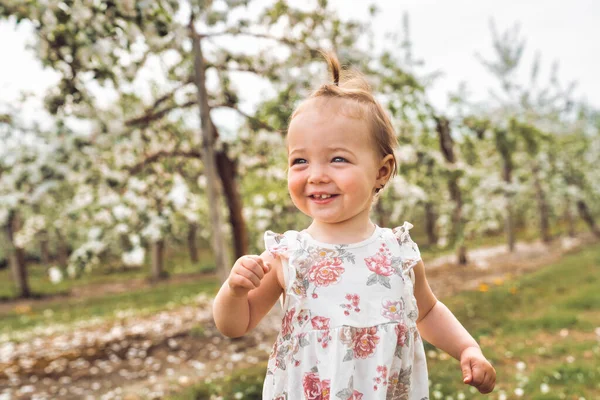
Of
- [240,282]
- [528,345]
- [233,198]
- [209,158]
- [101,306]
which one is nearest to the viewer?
[240,282]

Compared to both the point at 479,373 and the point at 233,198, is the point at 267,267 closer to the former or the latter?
the point at 479,373

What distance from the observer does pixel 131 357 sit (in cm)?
751

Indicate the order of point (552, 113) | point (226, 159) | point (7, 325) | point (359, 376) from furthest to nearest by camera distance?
point (552, 113)
point (7, 325)
point (226, 159)
point (359, 376)

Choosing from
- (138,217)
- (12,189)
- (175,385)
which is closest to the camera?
(175,385)

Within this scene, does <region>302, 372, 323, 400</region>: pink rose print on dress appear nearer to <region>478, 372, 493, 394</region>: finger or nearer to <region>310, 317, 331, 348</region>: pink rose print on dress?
<region>310, 317, 331, 348</region>: pink rose print on dress

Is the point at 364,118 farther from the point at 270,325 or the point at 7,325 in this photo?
the point at 7,325

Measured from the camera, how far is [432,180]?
27.8ft

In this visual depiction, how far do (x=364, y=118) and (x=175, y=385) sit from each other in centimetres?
477

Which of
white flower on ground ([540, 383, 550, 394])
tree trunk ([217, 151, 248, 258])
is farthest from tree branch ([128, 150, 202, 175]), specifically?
white flower on ground ([540, 383, 550, 394])

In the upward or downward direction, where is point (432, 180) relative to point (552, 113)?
downward

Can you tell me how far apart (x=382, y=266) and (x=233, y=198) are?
24.7 ft

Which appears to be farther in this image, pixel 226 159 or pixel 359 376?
pixel 226 159

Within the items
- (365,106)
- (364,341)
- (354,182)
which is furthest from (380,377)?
(365,106)

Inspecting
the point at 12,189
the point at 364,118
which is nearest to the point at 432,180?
the point at 12,189
